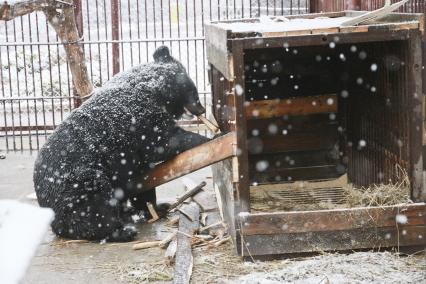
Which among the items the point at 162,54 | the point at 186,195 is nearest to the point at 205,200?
the point at 186,195

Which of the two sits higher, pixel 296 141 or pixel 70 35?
pixel 70 35

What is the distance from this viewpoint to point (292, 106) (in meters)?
6.62

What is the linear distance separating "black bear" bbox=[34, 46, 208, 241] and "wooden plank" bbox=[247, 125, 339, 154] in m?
1.05

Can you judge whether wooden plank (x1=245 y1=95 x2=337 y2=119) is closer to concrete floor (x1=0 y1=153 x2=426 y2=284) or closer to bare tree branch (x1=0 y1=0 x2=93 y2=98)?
concrete floor (x1=0 y1=153 x2=426 y2=284)

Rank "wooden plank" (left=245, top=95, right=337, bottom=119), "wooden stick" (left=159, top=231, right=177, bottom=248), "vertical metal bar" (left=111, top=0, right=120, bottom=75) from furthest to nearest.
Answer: "vertical metal bar" (left=111, top=0, right=120, bottom=75) → "wooden plank" (left=245, top=95, right=337, bottom=119) → "wooden stick" (left=159, top=231, right=177, bottom=248)

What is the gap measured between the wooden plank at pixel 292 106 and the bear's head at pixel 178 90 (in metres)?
0.59

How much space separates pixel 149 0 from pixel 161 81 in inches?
905

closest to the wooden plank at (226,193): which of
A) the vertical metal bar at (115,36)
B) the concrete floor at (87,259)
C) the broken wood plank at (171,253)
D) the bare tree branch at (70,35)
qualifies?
the broken wood plank at (171,253)

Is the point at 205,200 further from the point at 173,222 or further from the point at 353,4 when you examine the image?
the point at 353,4

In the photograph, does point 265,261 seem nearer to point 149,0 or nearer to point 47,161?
point 47,161

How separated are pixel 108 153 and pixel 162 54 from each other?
1309 millimetres

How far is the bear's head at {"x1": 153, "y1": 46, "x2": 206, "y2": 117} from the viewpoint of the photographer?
21.1 feet

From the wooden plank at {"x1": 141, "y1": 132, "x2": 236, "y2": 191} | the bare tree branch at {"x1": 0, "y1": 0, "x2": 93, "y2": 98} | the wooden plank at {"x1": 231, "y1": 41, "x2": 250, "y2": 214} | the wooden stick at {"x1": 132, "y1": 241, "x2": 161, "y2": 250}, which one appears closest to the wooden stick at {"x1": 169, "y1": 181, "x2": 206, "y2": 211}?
the wooden plank at {"x1": 141, "y1": 132, "x2": 236, "y2": 191}

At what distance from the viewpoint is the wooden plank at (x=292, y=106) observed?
6.53 m
